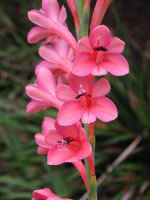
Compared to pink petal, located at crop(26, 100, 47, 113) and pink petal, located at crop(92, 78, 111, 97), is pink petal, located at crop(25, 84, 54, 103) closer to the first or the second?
pink petal, located at crop(26, 100, 47, 113)

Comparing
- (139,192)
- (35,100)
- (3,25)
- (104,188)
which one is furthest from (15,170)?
(35,100)

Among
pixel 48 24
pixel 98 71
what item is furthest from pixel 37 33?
pixel 98 71

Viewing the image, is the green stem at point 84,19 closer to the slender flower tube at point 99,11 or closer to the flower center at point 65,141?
the slender flower tube at point 99,11

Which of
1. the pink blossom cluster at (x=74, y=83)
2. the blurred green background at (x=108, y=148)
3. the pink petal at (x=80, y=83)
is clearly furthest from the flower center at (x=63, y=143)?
the blurred green background at (x=108, y=148)

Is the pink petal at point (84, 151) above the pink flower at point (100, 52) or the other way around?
the other way around

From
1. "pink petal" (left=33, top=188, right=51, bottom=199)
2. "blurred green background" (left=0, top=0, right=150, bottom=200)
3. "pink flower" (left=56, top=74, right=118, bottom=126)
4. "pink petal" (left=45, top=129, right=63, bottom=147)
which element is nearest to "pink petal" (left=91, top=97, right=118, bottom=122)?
"pink flower" (left=56, top=74, right=118, bottom=126)

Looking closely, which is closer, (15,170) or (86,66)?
(86,66)

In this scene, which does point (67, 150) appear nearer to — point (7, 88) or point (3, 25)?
point (7, 88)
